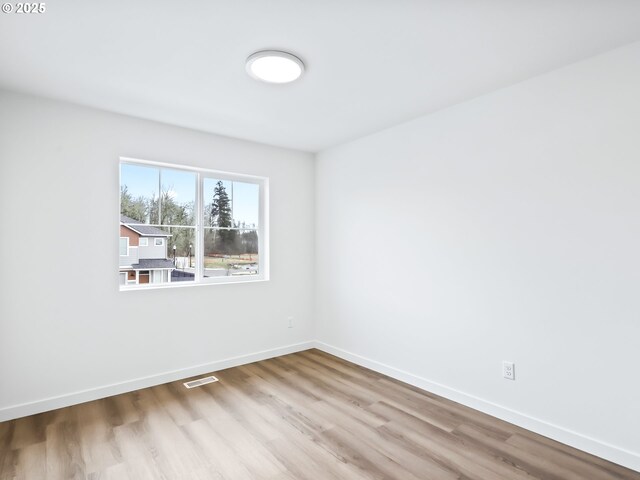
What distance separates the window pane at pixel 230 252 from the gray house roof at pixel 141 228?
0.47 m

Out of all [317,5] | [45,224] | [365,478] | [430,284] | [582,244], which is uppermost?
[317,5]

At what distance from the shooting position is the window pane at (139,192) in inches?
125

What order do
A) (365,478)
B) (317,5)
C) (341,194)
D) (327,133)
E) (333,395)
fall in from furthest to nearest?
(341,194) < (327,133) < (333,395) < (365,478) < (317,5)

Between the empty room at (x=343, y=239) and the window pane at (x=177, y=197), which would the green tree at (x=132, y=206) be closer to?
the empty room at (x=343, y=239)

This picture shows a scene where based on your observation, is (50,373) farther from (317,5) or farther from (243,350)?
(317,5)

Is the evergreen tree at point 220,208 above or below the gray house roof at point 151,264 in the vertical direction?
above

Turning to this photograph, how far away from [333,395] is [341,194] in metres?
2.21

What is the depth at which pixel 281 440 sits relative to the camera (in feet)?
7.54

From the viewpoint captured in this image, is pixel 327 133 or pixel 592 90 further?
pixel 327 133

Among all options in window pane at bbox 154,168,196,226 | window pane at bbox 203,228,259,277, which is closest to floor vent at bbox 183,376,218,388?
window pane at bbox 203,228,259,277

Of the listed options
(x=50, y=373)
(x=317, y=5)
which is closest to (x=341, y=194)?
(x=317, y=5)

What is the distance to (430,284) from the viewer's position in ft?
10.1

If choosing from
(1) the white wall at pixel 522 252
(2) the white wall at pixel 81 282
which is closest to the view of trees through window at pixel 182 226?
(2) the white wall at pixel 81 282

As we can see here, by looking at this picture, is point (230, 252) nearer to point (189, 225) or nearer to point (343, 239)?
point (189, 225)
